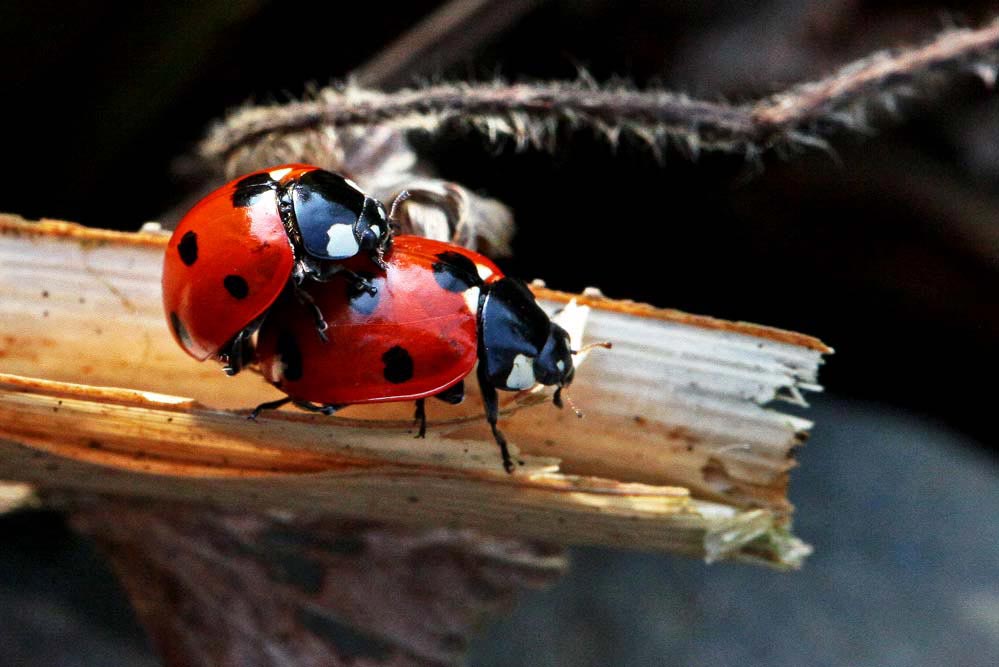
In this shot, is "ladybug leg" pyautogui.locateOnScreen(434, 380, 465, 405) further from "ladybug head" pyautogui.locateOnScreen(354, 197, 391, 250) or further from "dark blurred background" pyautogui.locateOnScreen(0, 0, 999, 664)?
"dark blurred background" pyautogui.locateOnScreen(0, 0, 999, 664)

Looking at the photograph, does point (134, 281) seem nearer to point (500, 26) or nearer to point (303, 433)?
point (303, 433)

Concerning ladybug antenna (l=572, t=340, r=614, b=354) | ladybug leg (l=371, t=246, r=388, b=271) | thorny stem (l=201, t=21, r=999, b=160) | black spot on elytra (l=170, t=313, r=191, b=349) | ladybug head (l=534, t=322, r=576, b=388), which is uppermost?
thorny stem (l=201, t=21, r=999, b=160)

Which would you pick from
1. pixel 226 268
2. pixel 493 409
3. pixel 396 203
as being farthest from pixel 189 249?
pixel 493 409

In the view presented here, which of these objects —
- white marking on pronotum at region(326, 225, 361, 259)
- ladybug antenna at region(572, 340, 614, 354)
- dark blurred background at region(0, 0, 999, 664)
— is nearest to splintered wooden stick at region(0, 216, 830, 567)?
ladybug antenna at region(572, 340, 614, 354)

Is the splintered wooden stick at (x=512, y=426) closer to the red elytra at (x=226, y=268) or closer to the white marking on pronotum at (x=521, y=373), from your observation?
the white marking on pronotum at (x=521, y=373)

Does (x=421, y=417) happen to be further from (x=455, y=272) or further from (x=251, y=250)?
(x=251, y=250)
